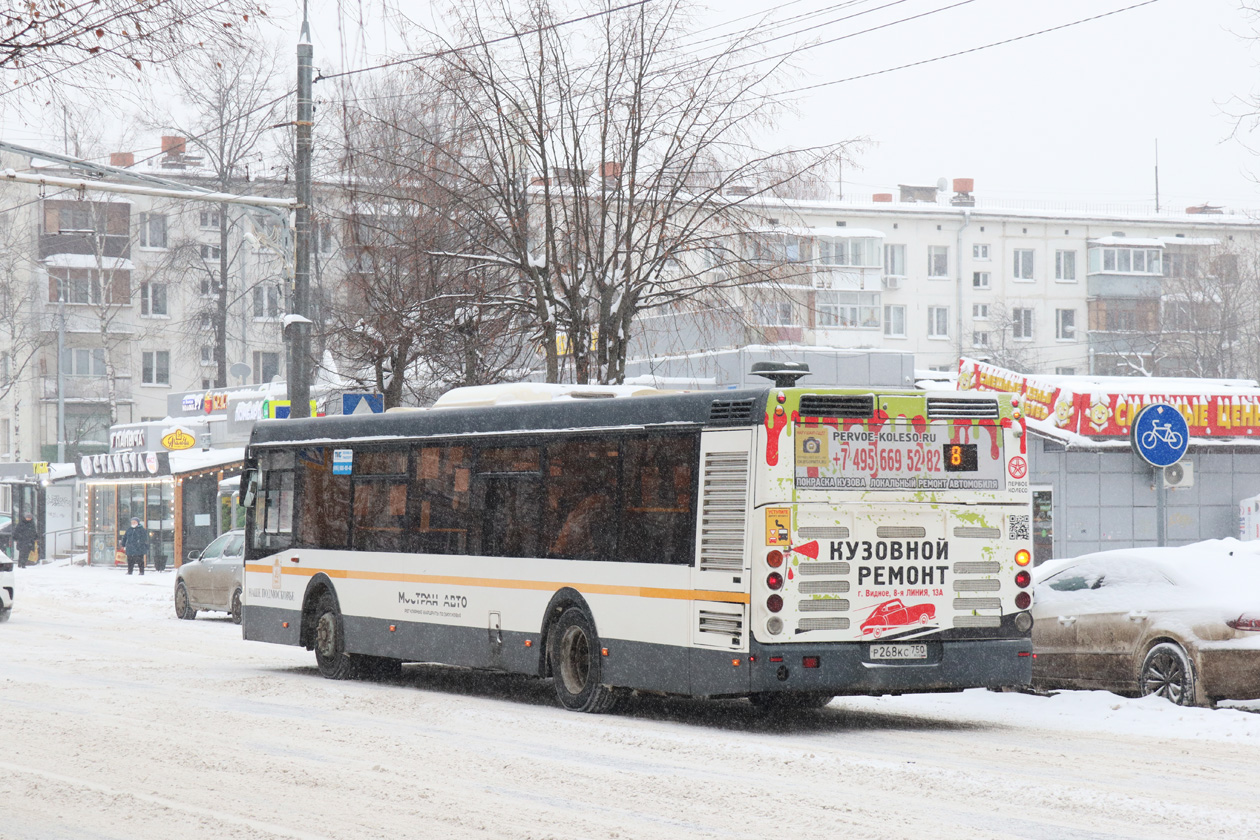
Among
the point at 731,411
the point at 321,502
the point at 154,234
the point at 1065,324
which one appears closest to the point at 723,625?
the point at 731,411

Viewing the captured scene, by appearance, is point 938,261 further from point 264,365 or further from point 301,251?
point 301,251

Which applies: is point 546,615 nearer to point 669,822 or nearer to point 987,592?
point 987,592

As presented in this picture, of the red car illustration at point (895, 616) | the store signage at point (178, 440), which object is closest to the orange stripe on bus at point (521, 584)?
the red car illustration at point (895, 616)

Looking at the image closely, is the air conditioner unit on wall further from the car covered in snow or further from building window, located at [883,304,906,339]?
building window, located at [883,304,906,339]

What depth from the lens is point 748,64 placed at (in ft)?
74.5

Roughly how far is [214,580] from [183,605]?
1.13m

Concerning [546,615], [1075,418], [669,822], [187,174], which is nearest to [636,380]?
[1075,418]

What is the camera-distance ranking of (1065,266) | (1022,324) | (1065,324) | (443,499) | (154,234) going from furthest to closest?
1. (1065,266)
2. (1065,324)
3. (1022,324)
4. (154,234)
5. (443,499)

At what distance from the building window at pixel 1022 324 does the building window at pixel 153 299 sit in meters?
38.8

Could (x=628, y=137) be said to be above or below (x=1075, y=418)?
above

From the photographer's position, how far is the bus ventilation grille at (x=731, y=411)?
12.3 m

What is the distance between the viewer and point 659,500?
1301cm

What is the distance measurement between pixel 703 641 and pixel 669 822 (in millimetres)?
4207

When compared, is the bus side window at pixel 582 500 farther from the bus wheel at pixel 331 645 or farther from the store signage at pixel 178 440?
the store signage at pixel 178 440
